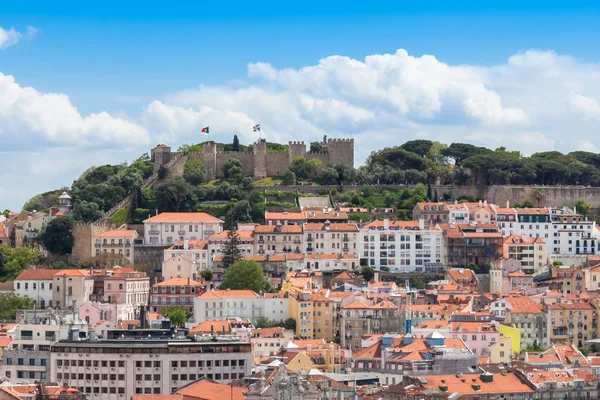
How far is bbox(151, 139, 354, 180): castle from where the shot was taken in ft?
395

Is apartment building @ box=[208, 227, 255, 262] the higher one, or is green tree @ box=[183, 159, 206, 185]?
green tree @ box=[183, 159, 206, 185]

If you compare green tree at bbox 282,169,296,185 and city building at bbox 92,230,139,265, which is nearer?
city building at bbox 92,230,139,265

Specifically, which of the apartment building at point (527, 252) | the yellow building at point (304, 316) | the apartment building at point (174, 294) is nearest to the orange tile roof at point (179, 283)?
the apartment building at point (174, 294)

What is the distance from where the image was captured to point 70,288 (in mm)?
95250

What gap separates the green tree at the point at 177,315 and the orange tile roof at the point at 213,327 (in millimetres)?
4505

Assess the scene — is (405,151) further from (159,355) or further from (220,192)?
(159,355)

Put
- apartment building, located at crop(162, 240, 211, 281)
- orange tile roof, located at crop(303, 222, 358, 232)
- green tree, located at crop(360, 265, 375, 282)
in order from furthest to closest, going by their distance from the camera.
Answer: orange tile roof, located at crop(303, 222, 358, 232)
apartment building, located at crop(162, 240, 211, 281)
green tree, located at crop(360, 265, 375, 282)

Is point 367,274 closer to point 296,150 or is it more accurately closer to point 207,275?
point 207,275

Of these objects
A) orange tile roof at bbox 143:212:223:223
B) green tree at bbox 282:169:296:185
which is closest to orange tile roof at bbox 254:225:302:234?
orange tile roof at bbox 143:212:223:223

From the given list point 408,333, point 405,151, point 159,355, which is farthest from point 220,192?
point 159,355

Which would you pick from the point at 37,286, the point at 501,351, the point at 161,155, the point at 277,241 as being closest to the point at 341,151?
the point at 161,155

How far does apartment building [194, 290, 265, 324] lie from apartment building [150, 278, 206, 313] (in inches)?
134

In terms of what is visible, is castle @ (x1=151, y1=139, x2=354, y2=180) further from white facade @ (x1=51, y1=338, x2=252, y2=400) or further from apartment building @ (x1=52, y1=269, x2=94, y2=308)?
white facade @ (x1=51, y1=338, x2=252, y2=400)

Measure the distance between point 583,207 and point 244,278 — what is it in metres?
31.2
